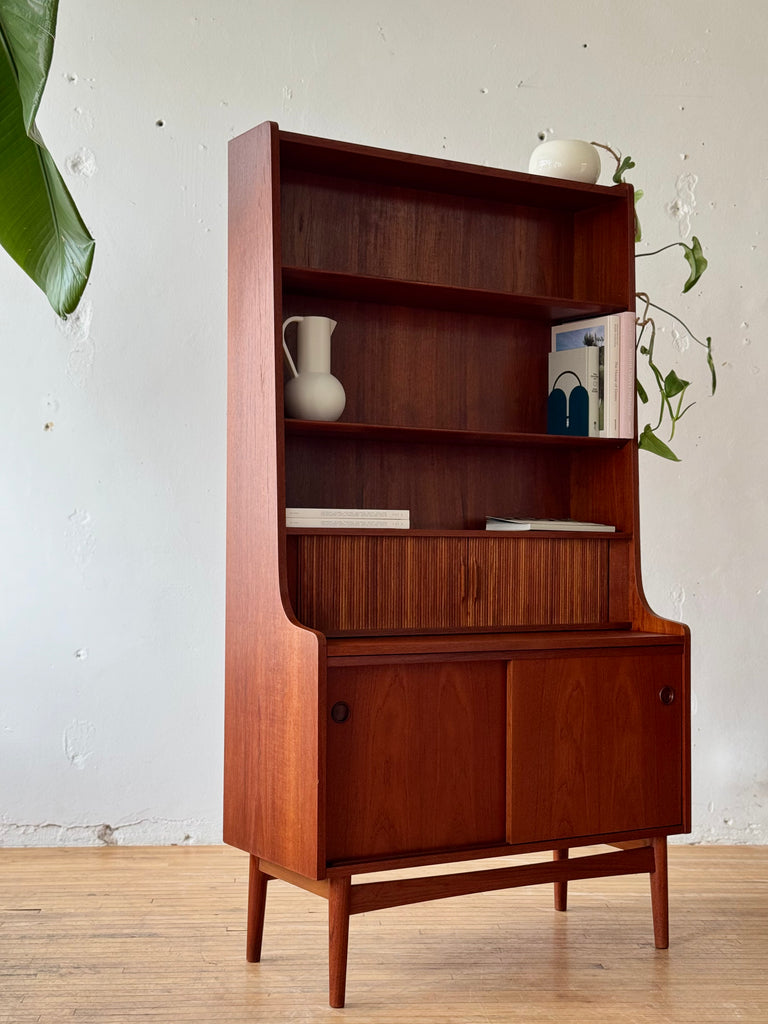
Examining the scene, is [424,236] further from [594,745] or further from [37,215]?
[37,215]

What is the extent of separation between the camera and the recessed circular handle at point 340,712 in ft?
8.45

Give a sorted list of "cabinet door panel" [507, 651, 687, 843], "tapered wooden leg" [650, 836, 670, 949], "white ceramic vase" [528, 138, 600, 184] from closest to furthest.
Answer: "cabinet door panel" [507, 651, 687, 843] < "tapered wooden leg" [650, 836, 670, 949] < "white ceramic vase" [528, 138, 600, 184]

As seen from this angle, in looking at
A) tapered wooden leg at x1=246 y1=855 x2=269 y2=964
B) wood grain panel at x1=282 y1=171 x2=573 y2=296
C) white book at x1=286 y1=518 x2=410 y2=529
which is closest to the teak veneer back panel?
wood grain panel at x1=282 y1=171 x2=573 y2=296

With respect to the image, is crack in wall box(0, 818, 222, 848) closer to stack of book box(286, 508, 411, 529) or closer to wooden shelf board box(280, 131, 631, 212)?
stack of book box(286, 508, 411, 529)

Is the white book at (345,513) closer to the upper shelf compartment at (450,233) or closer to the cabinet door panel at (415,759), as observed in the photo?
the cabinet door panel at (415,759)

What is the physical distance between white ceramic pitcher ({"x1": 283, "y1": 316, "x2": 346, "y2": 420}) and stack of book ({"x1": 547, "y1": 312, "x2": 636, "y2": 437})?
2.35 ft

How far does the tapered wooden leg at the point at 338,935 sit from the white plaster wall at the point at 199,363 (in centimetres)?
144

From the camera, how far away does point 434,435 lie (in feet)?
10.0

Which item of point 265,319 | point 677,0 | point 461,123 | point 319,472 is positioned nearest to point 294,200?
point 265,319

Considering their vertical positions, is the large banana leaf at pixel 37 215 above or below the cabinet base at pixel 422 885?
above

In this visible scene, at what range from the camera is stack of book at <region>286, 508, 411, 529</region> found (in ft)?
9.30

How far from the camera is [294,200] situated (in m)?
3.08

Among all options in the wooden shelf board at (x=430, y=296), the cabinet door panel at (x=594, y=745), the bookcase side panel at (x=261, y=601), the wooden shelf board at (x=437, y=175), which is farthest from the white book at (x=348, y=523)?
the wooden shelf board at (x=437, y=175)

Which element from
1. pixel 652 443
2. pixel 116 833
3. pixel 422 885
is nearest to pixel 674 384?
pixel 652 443
